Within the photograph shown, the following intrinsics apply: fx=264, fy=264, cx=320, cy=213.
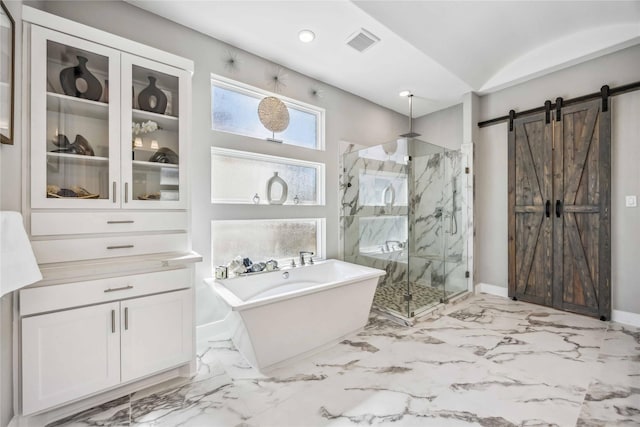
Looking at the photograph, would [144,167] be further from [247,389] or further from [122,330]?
[247,389]

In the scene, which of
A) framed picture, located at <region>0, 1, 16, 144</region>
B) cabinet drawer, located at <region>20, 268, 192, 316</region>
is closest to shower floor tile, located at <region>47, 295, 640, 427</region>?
cabinet drawer, located at <region>20, 268, 192, 316</region>

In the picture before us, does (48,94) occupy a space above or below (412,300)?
above

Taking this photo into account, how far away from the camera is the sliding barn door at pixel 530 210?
3107mm

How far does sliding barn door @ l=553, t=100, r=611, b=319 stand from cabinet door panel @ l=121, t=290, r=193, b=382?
3854 millimetres

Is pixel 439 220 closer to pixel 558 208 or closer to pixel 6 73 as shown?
pixel 558 208

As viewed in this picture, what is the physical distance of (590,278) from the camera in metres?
2.82

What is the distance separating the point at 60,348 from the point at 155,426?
0.67 m

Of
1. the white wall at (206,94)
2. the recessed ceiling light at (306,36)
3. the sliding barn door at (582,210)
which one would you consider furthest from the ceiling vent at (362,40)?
the sliding barn door at (582,210)

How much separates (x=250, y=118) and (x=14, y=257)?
6.92ft

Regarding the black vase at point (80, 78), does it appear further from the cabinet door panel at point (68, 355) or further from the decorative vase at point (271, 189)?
the decorative vase at point (271, 189)

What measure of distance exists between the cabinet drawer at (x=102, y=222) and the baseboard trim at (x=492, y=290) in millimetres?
3833

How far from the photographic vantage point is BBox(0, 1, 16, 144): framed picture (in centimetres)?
126

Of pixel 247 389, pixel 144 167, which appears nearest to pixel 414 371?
pixel 247 389

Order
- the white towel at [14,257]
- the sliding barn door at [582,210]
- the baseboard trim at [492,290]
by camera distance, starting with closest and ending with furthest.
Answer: the white towel at [14,257] < the sliding barn door at [582,210] < the baseboard trim at [492,290]
